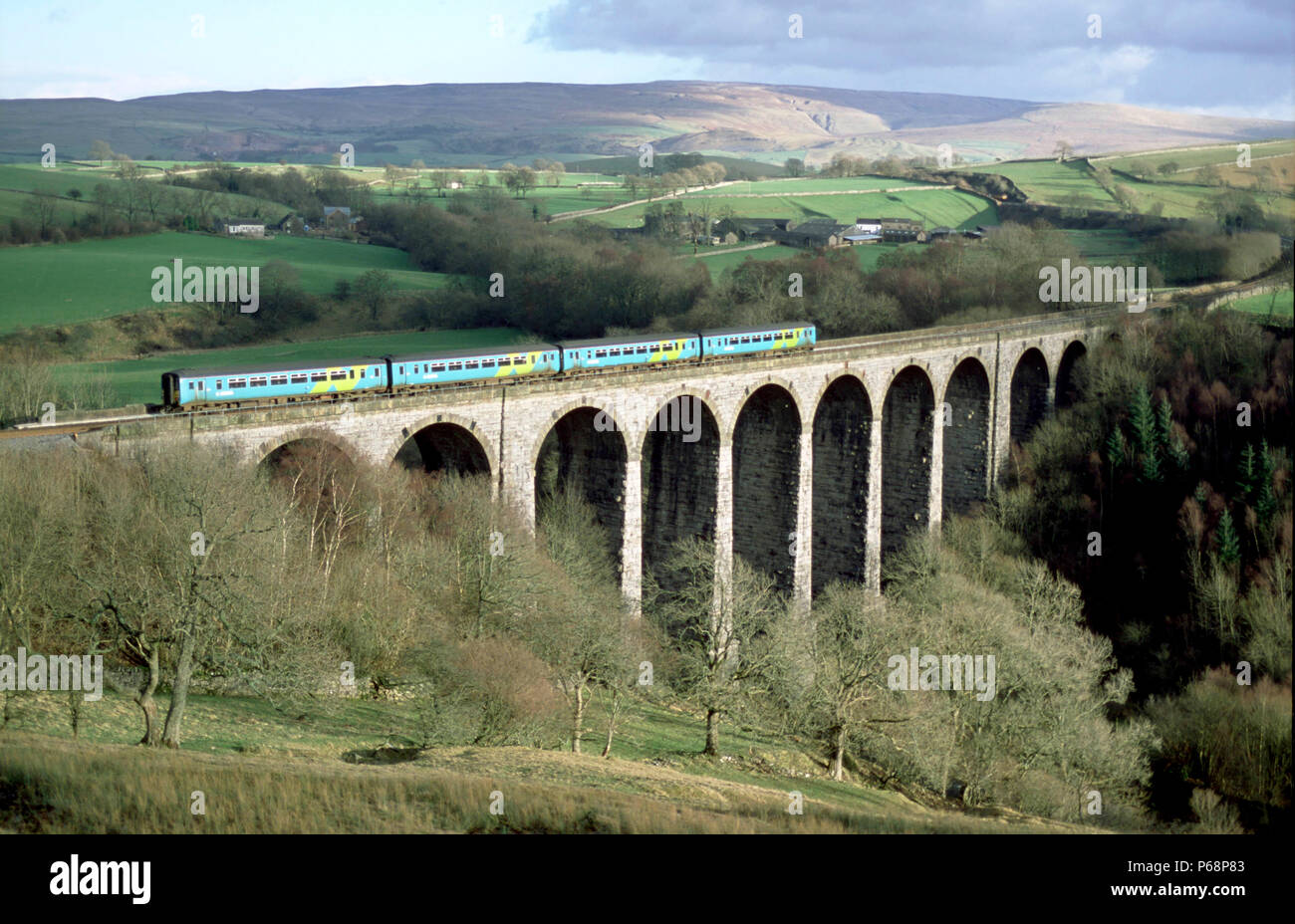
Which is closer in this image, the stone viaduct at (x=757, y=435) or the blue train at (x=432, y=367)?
the blue train at (x=432, y=367)

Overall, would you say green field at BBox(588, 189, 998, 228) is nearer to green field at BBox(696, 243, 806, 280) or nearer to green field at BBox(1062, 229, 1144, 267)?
green field at BBox(696, 243, 806, 280)

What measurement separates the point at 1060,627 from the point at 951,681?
5517 millimetres

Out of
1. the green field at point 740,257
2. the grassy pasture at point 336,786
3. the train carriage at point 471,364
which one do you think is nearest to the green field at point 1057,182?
the green field at point 740,257

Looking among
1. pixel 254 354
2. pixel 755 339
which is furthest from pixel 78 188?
pixel 755 339

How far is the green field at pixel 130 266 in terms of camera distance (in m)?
72.2

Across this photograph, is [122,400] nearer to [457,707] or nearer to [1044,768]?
[457,707]

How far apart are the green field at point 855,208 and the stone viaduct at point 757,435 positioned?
48.4 metres

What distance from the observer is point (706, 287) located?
263ft

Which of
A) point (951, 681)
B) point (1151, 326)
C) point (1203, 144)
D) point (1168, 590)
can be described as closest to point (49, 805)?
point (951, 681)

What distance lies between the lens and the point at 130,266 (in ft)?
271

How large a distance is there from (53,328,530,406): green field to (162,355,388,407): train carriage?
77.5ft

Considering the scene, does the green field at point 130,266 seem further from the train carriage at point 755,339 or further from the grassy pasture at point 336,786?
the grassy pasture at point 336,786
